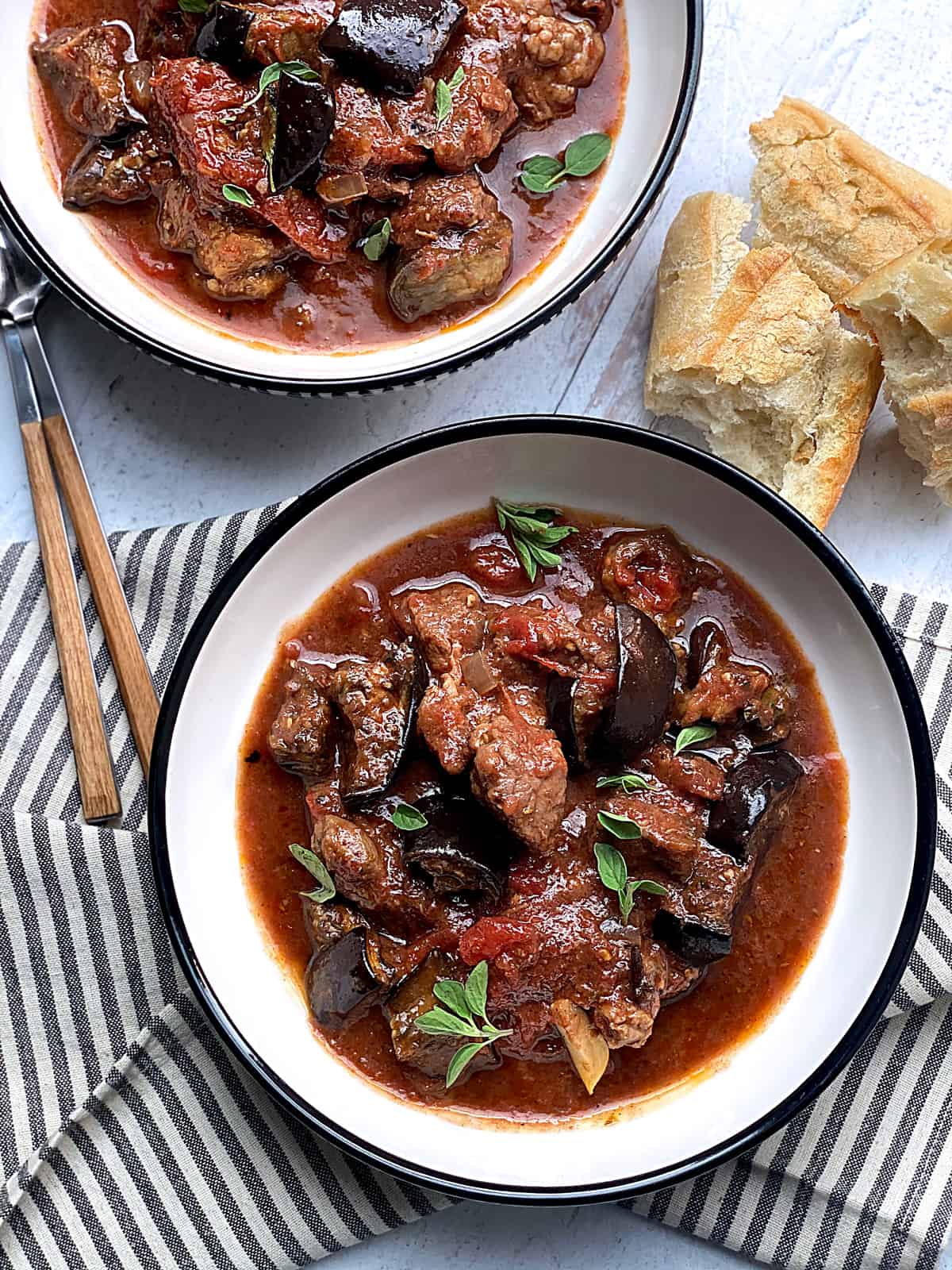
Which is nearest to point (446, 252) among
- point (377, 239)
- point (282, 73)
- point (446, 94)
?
point (377, 239)

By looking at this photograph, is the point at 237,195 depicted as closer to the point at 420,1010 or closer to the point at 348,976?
the point at 348,976

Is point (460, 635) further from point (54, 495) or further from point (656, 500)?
point (54, 495)

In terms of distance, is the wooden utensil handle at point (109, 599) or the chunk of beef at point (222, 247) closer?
the chunk of beef at point (222, 247)

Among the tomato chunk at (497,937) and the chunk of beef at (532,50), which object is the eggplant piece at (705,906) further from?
the chunk of beef at (532,50)

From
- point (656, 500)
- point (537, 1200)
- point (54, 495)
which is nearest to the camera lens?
point (537, 1200)

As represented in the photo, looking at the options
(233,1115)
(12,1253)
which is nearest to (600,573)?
(233,1115)

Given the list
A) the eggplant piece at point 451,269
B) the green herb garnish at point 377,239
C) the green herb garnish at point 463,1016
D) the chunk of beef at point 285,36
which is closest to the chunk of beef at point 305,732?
the green herb garnish at point 463,1016

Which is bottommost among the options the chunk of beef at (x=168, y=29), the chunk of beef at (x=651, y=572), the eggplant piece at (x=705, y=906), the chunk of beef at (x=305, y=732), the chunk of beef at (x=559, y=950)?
the chunk of beef at (x=559, y=950)
